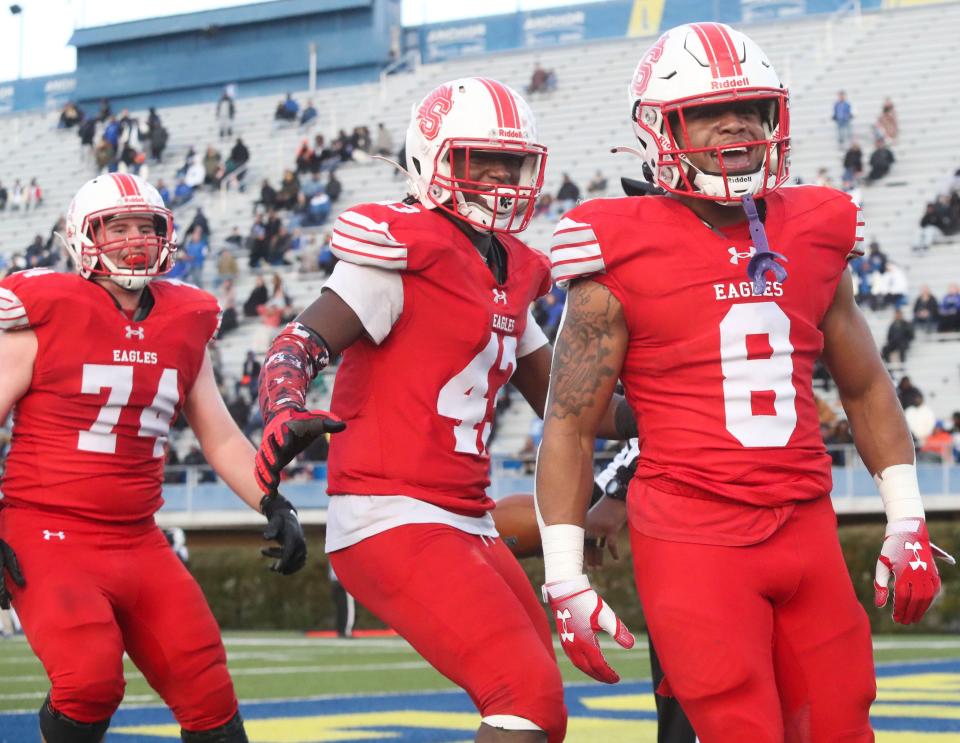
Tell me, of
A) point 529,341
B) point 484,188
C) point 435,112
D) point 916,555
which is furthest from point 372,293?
point 916,555

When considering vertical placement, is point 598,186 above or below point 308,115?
below

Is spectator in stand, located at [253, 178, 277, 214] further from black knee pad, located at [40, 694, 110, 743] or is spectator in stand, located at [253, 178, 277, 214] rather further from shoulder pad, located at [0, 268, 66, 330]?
black knee pad, located at [40, 694, 110, 743]

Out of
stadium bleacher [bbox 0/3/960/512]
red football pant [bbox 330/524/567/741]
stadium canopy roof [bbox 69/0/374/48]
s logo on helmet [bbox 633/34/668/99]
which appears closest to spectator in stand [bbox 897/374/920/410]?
stadium bleacher [bbox 0/3/960/512]

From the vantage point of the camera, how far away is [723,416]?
343 cm

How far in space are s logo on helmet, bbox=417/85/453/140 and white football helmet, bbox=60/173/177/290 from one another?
1241 millimetres

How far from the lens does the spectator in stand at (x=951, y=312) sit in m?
17.1

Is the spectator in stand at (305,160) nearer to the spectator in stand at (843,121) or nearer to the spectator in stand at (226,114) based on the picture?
the spectator in stand at (226,114)

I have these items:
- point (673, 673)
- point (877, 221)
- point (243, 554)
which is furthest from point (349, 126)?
point (673, 673)

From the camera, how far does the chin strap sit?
11.2ft

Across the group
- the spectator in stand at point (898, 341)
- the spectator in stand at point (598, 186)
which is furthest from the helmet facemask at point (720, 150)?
the spectator in stand at point (598, 186)

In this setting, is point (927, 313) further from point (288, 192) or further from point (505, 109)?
point (505, 109)

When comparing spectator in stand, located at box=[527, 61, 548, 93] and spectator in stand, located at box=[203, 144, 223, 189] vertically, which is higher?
spectator in stand, located at box=[527, 61, 548, 93]

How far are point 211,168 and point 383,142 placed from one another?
3543 mm

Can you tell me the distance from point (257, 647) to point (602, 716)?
621cm
